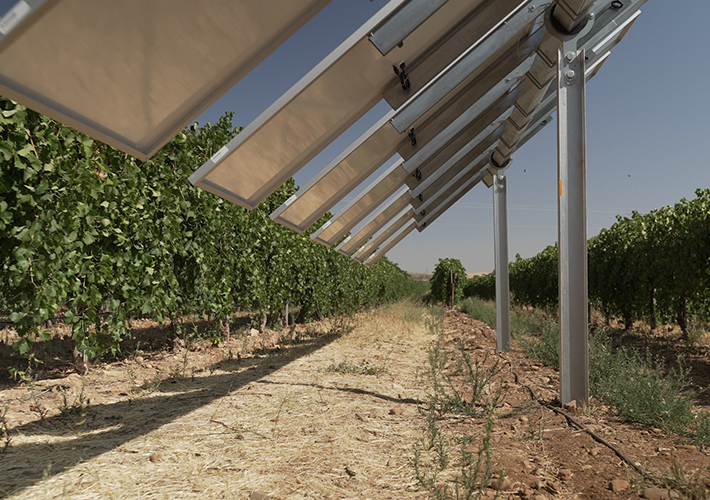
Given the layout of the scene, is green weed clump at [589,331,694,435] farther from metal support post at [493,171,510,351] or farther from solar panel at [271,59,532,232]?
metal support post at [493,171,510,351]

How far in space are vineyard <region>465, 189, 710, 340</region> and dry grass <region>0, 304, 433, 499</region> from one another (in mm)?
7335

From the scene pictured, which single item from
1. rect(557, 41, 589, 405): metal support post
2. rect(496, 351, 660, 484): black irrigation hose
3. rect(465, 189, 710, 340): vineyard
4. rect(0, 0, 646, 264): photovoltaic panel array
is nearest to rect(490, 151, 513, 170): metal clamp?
rect(0, 0, 646, 264): photovoltaic panel array

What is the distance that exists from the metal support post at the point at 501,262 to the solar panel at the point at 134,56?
6460 mm

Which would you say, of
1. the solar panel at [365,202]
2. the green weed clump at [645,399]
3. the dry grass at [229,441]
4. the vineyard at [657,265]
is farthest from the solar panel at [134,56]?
the vineyard at [657,265]

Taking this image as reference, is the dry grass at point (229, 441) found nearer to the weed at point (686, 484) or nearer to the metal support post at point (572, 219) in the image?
the weed at point (686, 484)

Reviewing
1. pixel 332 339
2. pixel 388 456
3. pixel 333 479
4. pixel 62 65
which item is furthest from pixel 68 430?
pixel 332 339

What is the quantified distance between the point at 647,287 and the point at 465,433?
10412mm

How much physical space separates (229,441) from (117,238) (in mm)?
3487

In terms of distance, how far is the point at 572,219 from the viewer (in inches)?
160

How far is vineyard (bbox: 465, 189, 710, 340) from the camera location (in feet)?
30.7

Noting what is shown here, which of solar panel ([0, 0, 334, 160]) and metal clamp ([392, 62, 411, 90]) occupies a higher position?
metal clamp ([392, 62, 411, 90])

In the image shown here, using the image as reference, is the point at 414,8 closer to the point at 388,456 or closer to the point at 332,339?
the point at 388,456

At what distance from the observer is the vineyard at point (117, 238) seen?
397 cm

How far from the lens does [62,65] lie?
2.06m
